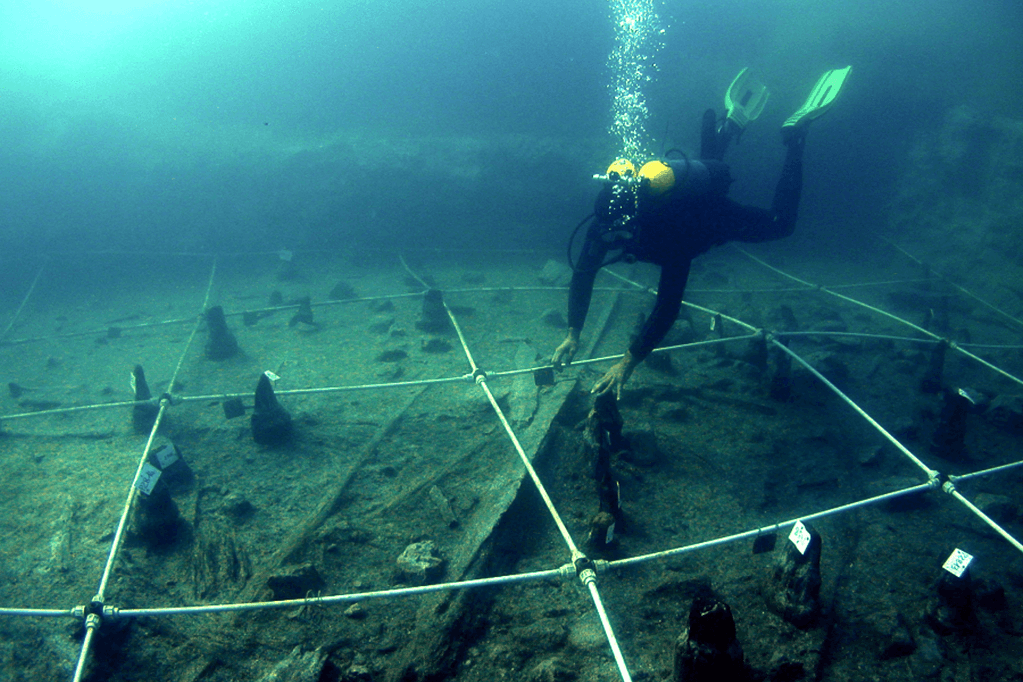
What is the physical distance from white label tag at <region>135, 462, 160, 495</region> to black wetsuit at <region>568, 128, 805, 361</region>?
9.88ft

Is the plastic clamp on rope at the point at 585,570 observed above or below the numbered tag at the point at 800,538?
below

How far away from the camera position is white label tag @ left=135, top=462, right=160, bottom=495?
2795 mm

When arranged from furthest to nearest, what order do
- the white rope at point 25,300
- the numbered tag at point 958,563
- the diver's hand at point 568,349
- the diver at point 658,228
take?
1. the white rope at point 25,300
2. the diver's hand at point 568,349
3. the diver at point 658,228
4. the numbered tag at point 958,563

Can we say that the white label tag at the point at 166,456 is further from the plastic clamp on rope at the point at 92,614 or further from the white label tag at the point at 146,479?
the plastic clamp on rope at the point at 92,614

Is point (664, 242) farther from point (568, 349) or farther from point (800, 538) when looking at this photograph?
point (800, 538)

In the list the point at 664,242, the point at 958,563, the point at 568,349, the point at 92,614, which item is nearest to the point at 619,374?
the point at 568,349

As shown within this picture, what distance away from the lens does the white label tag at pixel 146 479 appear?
279cm

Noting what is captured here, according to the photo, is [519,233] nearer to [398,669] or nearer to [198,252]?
[198,252]

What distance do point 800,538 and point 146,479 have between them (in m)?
3.29

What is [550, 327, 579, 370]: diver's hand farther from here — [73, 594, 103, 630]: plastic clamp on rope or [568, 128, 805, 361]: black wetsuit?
[73, 594, 103, 630]: plastic clamp on rope

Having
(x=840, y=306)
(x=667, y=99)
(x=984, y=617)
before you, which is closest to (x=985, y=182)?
(x=840, y=306)

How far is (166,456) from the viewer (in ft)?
10.7

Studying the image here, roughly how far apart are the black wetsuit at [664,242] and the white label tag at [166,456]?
2978 millimetres

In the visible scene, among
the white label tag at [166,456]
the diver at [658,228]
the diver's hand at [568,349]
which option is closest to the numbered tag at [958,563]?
the diver at [658,228]
